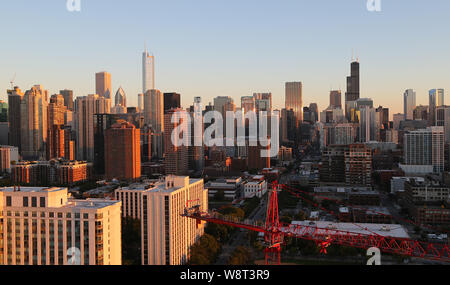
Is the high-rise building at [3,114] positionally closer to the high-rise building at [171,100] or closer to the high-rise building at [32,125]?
the high-rise building at [32,125]

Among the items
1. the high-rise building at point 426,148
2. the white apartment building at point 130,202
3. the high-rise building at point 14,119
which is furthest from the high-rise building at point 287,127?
the white apartment building at point 130,202

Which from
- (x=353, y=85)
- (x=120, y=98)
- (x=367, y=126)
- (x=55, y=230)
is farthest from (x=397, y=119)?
(x=55, y=230)

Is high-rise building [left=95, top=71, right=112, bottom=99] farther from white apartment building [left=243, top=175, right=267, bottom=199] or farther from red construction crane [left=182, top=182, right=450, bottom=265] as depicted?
red construction crane [left=182, top=182, right=450, bottom=265]

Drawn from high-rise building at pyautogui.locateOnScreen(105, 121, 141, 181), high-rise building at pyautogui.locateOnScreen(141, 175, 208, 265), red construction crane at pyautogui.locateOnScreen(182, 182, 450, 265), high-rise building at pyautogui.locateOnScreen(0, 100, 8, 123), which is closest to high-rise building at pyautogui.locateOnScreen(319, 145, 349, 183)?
red construction crane at pyautogui.locateOnScreen(182, 182, 450, 265)

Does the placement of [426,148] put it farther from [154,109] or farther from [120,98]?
[120,98]
